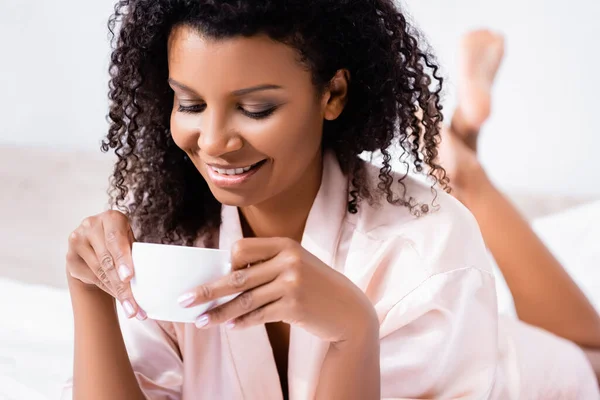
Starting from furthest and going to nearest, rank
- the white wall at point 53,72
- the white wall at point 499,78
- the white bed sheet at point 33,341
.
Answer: the white wall at point 53,72, the white wall at point 499,78, the white bed sheet at point 33,341

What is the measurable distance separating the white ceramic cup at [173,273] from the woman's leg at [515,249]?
1.09 meters

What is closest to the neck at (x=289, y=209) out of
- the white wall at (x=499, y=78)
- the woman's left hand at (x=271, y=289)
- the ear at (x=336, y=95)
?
the ear at (x=336, y=95)

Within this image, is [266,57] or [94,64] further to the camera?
[94,64]

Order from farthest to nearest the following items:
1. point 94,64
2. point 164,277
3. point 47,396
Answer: point 94,64, point 47,396, point 164,277

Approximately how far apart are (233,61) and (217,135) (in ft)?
0.31

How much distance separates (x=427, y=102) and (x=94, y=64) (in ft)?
7.22

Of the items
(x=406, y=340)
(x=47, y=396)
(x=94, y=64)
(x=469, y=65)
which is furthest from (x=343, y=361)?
(x=94, y=64)

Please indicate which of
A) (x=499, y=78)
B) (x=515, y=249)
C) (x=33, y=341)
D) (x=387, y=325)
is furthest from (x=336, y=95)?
(x=499, y=78)

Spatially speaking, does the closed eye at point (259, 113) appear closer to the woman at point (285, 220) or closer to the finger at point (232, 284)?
Answer: the woman at point (285, 220)

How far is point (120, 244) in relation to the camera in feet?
3.42

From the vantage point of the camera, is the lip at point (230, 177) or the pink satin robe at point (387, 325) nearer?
the lip at point (230, 177)

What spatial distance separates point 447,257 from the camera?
1267mm

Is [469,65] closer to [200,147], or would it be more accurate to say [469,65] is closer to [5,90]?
[200,147]

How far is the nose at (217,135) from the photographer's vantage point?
Answer: 3.58 feet
